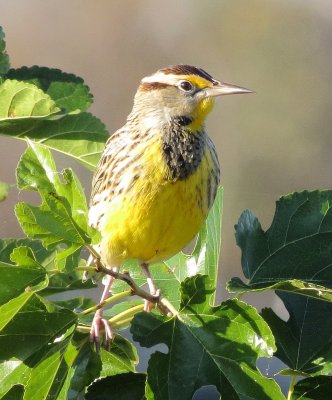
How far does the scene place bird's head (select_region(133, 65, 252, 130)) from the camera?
8.55 ft

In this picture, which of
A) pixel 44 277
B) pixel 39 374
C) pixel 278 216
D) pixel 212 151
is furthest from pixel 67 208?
pixel 212 151

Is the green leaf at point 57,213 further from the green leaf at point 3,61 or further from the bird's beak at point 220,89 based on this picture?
the bird's beak at point 220,89

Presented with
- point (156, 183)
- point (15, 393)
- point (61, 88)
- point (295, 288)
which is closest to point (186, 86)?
point (156, 183)

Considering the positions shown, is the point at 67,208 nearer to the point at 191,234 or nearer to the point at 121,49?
the point at 191,234

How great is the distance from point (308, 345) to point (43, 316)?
1.50 feet

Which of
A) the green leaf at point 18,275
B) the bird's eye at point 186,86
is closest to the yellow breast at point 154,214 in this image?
the bird's eye at point 186,86

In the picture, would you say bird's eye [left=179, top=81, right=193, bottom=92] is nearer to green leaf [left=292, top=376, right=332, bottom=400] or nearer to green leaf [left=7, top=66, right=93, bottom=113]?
green leaf [left=7, top=66, right=93, bottom=113]

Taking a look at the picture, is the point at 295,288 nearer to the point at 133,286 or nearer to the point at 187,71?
the point at 133,286

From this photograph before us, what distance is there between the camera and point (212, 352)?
1.70m

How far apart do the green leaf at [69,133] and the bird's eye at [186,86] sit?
0.68m

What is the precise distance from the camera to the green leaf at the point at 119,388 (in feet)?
5.67

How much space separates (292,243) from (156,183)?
1.64ft

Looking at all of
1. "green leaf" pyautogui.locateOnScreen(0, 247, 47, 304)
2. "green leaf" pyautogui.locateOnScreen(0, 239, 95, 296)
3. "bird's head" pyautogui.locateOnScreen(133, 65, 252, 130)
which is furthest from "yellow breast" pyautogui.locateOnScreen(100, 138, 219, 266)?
"green leaf" pyautogui.locateOnScreen(0, 247, 47, 304)

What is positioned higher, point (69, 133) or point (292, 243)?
point (69, 133)
